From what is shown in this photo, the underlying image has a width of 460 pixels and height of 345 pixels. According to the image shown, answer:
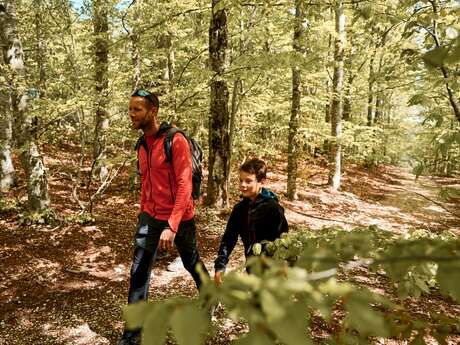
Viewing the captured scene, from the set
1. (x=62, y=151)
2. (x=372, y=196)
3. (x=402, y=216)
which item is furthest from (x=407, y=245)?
(x=62, y=151)

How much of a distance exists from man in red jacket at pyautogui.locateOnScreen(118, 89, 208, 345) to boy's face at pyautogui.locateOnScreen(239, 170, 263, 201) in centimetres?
59

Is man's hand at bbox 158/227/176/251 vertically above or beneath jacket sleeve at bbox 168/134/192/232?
beneath

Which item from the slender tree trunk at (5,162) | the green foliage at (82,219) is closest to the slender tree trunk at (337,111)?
the green foliage at (82,219)

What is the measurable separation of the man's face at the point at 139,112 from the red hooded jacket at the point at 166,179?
0.56 ft

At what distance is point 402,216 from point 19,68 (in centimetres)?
1175

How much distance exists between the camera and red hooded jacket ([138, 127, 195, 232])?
3.28m

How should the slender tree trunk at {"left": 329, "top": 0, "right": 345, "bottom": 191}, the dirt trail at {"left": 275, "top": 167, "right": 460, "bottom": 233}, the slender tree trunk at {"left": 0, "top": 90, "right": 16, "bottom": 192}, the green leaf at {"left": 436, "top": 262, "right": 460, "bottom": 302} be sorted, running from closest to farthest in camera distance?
the green leaf at {"left": 436, "top": 262, "right": 460, "bottom": 302} → the slender tree trunk at {"left": 0, "top": 90, "right": 16, "bottom": 192} → the dirt trail at {"left": 275, "top": 167, "right": 460, "bottom": 233} → the slender tree trunk at {"left": 329, "top": 0, "right": 345, "bottom": 191}

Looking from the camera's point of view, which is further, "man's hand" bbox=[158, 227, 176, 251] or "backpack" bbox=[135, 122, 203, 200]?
"backpack" bbox=[135, 122, 203, 200]

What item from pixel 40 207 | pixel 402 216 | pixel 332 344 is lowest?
pixel 402 216

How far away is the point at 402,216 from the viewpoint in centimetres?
1225

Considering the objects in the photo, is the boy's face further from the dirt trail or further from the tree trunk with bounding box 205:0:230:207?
the dirt trail

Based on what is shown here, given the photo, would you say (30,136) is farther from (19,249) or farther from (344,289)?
(344,289)

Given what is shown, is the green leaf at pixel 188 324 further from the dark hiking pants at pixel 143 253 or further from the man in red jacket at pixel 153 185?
the dark hiking pants at pixel 143 253

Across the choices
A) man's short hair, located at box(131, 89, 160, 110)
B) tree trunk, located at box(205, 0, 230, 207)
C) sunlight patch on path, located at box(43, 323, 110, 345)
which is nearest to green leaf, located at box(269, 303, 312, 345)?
man's short hair, located at box(131, 89, 160, 110)
